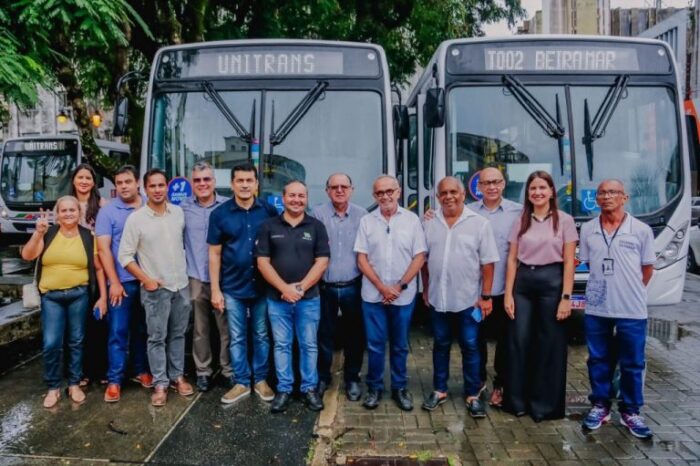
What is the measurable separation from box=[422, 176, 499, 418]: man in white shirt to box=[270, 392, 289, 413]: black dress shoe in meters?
1.14

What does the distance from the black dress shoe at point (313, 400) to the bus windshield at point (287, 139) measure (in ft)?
6.98

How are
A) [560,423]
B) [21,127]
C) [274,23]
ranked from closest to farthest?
[560,423], [274,23], [21,127]

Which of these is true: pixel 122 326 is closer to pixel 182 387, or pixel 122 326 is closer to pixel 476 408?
pixel 182 387

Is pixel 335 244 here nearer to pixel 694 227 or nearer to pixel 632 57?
pixel 632 57

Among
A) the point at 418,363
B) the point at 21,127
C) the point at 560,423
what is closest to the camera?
the point at 560,423

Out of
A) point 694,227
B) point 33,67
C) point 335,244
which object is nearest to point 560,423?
point 335,244

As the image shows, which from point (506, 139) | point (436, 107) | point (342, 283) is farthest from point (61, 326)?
point (506, 139)

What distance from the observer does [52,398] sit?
5371 mm

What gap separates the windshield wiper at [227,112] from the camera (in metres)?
6.66

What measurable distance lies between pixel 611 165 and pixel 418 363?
287 centimetres

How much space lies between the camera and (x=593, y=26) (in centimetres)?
4344

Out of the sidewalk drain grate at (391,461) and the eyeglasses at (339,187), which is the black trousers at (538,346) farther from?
the eyeglasses at (339,187)

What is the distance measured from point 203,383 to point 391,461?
2.13 meters

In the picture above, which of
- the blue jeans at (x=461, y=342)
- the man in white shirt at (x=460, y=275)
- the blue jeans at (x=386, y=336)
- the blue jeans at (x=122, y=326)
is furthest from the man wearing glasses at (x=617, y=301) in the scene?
the blue jeans at (x=122, y=326)
